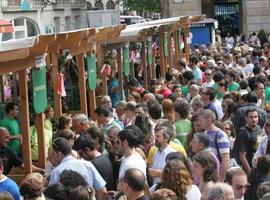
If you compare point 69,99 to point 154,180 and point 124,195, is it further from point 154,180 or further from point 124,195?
point 124,195

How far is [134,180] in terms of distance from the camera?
8141 millimetres

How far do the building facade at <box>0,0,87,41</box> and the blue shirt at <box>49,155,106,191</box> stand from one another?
137 feet

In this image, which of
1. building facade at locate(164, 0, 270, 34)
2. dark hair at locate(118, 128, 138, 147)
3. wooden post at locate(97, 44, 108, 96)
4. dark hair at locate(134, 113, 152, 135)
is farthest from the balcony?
dark hair at locate(118, 128, 138, 147)

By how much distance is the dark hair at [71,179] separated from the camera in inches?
342

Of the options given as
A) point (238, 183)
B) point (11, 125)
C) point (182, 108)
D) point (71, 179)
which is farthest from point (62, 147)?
point (11, 125)

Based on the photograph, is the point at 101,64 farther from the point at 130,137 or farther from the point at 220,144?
the point at 130,137

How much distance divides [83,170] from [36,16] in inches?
1946

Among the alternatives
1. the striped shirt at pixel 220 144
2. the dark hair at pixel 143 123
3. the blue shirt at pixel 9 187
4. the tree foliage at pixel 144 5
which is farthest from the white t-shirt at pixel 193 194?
the tree foliage at pixel 144 5

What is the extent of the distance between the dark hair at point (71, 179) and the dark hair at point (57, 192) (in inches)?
7.9

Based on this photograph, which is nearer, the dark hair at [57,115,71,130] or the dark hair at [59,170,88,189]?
the dark hair at [59,170,88,189]

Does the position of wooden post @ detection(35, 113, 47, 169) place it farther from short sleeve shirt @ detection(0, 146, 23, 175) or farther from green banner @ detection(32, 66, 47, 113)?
short sleeve shirt @ detection(0, 146, 23, 175)

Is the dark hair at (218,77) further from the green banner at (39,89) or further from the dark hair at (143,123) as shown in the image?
the green banner at (39,89)

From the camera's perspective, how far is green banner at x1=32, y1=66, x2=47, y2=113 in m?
12.6

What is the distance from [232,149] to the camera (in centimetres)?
1214
